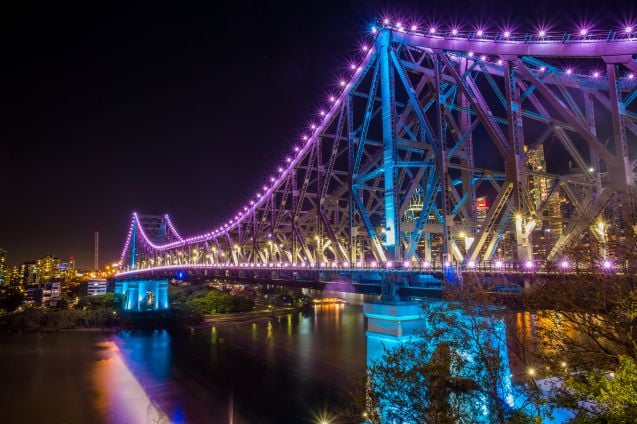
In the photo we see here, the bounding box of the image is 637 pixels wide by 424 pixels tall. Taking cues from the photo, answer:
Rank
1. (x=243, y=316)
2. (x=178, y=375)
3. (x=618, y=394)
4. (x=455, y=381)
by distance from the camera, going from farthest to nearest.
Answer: (x=243, y=316) < (x=178, y=375) < (x=455, y=381) < (x=618, y=394)

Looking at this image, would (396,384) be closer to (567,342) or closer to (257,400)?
(567,342)

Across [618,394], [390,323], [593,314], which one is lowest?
[390,323]

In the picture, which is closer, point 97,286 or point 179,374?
point 179,374

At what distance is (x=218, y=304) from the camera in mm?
87625

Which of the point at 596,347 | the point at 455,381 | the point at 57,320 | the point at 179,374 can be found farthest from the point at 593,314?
the point at 57,320

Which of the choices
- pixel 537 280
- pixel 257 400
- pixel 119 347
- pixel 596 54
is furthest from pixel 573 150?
pixel 119 347

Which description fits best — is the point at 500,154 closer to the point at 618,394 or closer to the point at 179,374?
the point at 618,394

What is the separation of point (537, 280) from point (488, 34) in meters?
11.2

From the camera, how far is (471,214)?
21.3 meters

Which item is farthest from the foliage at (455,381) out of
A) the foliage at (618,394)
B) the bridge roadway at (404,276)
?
the bridge roadway at (404,276)

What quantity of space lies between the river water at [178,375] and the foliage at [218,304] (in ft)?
58.2

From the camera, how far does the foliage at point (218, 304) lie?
283 ft

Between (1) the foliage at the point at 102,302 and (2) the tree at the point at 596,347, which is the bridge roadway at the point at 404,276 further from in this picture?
(1) the foliage at the point at 102,302

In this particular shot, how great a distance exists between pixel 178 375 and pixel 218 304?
46.1 meters
